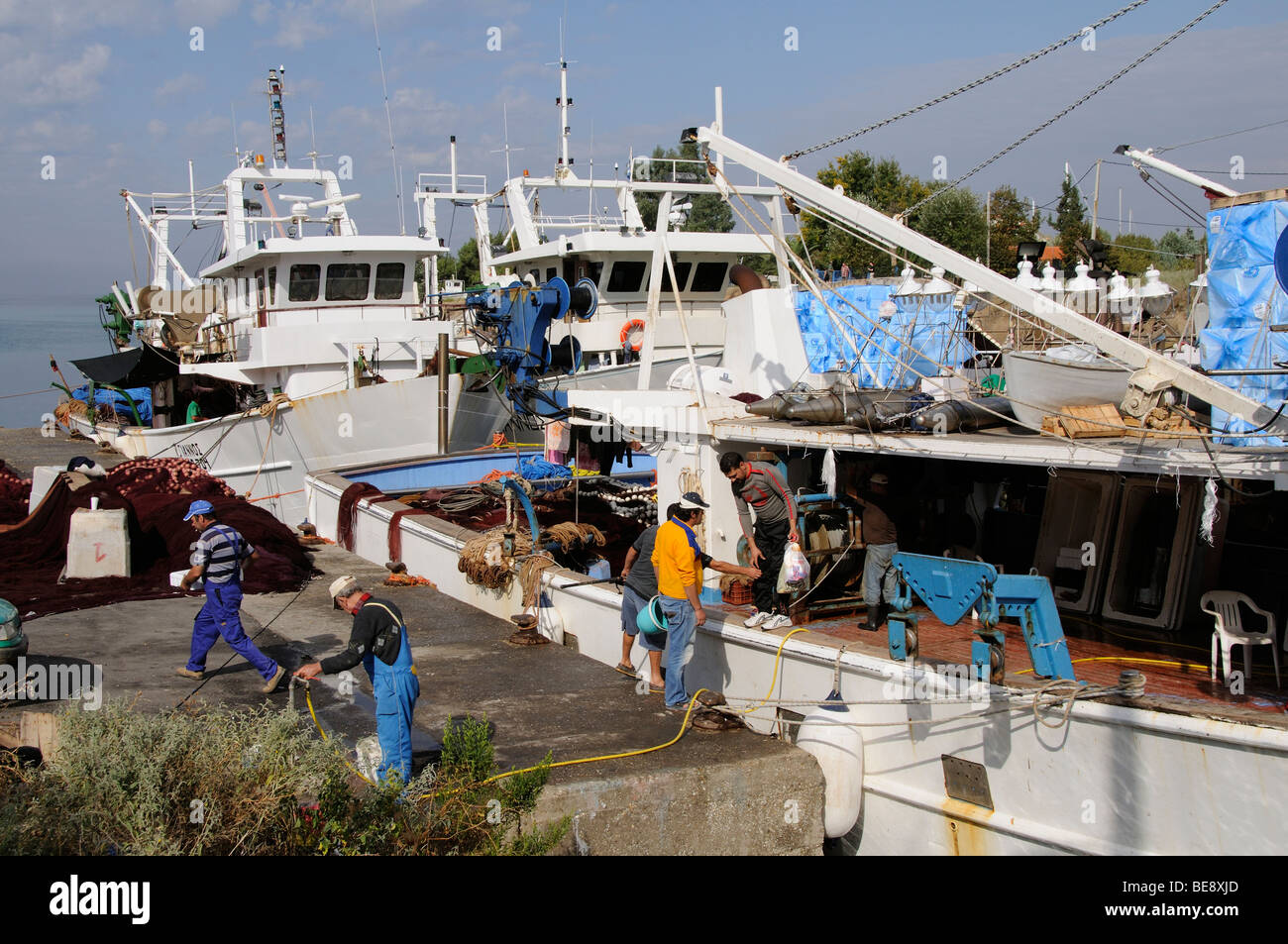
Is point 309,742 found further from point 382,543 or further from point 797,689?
point 382,543

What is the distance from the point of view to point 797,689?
292 inches

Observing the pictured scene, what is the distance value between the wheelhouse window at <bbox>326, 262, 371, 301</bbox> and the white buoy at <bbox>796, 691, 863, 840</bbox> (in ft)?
52.4

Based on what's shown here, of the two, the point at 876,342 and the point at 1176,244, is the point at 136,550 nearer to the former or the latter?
the point at 876,342

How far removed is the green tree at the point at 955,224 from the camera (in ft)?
118

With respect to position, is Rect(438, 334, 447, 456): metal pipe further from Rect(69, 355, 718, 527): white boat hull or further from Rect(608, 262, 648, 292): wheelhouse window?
Rect(608, 262, 648, 292): wheelhouse window

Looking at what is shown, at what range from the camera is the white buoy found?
21.3 feet

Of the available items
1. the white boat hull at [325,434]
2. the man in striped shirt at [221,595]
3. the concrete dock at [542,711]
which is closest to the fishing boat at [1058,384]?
the concrete dock at [542,711]

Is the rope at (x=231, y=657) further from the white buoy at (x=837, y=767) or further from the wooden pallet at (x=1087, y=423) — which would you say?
the wooden pallet at (x=1087, y=423)

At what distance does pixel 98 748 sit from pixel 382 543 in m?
8.69

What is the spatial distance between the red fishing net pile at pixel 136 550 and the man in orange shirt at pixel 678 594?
5.56 m

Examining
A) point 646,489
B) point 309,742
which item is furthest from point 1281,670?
point 646,489

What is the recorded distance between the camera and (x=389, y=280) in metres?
20.5

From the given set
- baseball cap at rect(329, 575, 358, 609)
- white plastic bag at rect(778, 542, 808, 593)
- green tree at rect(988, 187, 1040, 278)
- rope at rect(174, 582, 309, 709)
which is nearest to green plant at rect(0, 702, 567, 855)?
baseball cap at rect(329, 575, 358, 609)

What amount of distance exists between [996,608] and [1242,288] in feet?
13.1
